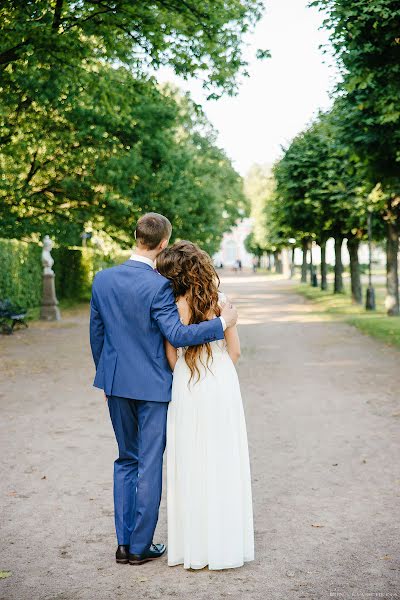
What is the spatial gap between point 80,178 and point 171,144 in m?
3.67

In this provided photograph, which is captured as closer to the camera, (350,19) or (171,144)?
(350,19)

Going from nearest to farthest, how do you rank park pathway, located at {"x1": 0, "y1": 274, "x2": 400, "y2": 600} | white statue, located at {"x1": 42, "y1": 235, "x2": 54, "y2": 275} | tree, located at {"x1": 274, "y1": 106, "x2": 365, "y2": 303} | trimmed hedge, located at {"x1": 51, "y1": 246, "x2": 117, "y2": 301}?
park pathway, located at {"x1": 0, "y1": 274, "x2": 400, "y2": 600}
white statue, located at {"x1": 42, "y1": 235, "x2": 54, "y2": 275}
tree, located at {"x1": 274, "y1": 106, "x2": 365, "y2": 303}
trimmed hedge, located at {"x1": 51, "y1": 246, "x2": 117, "y2": 301}

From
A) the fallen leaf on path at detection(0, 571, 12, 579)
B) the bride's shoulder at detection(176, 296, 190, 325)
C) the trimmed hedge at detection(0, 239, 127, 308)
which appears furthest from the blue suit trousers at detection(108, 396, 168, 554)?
the trimmed hedge at detection(0, 239, 127, 308)

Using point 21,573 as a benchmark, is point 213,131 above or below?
above

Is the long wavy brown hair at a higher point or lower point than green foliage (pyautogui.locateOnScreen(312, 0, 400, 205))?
lower

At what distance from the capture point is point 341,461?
6.39m

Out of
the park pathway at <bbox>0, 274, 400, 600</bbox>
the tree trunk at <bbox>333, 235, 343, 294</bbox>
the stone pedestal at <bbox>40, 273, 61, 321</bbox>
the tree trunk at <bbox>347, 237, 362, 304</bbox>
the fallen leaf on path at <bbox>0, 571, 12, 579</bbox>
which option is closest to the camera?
the park pathway at <bbox>0, 274, 400, 600</bbox>

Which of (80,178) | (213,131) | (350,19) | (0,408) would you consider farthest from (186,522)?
(213,131)

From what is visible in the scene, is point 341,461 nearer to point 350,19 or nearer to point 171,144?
point 350,19

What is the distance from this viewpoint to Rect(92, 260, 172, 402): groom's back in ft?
13.2

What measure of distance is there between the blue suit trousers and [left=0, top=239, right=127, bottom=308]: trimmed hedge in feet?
60.5

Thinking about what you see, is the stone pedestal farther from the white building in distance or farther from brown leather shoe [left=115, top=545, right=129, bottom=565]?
the white building in distance

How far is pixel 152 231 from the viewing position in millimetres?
4078

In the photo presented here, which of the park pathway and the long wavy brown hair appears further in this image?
the long wavy brown hair
